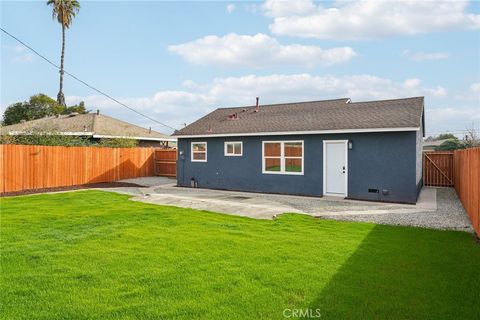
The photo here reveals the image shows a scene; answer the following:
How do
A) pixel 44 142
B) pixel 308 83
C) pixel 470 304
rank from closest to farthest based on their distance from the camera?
pixel 470 304 → pixel 44 142 → pixel 308 83

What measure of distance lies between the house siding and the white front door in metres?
0.18

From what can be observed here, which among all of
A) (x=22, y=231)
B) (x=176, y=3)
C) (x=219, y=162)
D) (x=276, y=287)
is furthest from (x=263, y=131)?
(x=276, y=287)

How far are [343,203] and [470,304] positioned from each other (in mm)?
8206

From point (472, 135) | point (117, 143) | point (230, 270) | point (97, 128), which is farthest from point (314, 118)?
point (472, 135)

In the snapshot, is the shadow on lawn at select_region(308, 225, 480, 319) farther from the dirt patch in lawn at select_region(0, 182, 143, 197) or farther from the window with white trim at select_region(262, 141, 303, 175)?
the dirt patch in lawn at select_region(0, 182, 143, 197)

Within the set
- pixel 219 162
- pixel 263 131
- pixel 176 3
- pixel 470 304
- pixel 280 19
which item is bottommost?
pixel 470 304

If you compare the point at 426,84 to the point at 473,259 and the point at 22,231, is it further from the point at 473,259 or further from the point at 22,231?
the point at 22,231

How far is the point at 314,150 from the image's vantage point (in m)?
14.2

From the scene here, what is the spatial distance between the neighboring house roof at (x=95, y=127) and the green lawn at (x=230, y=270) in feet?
53.0

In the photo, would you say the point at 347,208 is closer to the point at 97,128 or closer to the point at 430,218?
the point at 430,218

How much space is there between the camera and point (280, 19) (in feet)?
45.3

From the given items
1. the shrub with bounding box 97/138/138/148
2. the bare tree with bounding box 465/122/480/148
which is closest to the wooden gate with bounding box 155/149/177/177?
the shrub with bounding box 97/138/138/148

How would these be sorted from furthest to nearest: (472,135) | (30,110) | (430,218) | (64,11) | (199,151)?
(30,110) < (64,11) < (472,135) < (199,151) < (430,218)

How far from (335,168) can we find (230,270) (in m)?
9.67
